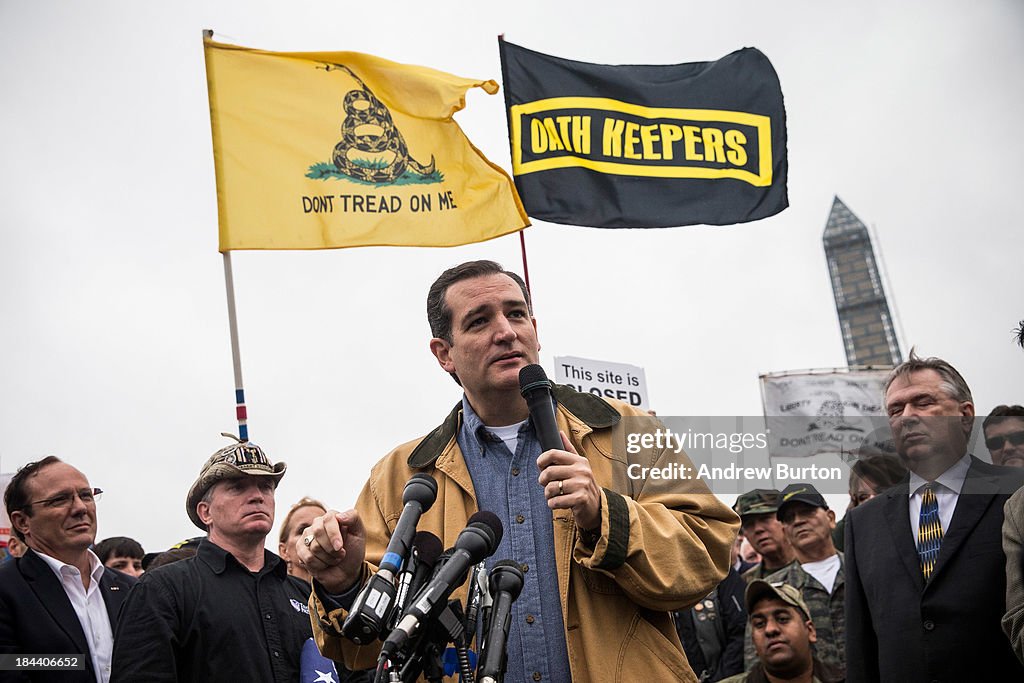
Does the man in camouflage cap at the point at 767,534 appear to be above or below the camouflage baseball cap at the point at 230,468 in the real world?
below

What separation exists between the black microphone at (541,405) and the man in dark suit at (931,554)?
221cm

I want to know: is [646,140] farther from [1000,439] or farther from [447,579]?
[447,579]

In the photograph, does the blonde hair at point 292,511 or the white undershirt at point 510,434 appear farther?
the blonde hair at point 292,511

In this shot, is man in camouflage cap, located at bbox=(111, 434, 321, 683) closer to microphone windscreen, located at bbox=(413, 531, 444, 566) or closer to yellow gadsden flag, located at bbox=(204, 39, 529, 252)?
microphone windscreen, located at bbox=(413, 531, 444, 566)

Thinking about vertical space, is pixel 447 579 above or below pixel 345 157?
below

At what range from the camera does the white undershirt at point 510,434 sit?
3.35 m

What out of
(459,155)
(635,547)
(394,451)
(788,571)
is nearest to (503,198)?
(459,155)

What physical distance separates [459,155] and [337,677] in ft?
17.6

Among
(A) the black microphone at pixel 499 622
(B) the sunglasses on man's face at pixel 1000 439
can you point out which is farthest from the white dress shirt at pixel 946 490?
(A) the black microphone at pixel 499 622

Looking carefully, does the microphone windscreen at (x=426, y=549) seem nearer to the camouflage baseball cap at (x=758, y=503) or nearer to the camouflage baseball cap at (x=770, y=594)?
the camouflage baseball cap at (x=770, y=594)

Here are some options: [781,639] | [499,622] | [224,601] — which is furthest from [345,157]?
[499,622]

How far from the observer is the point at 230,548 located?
4969 millimetres

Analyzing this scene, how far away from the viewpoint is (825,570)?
6410 mm

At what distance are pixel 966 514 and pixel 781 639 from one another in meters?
1.52
